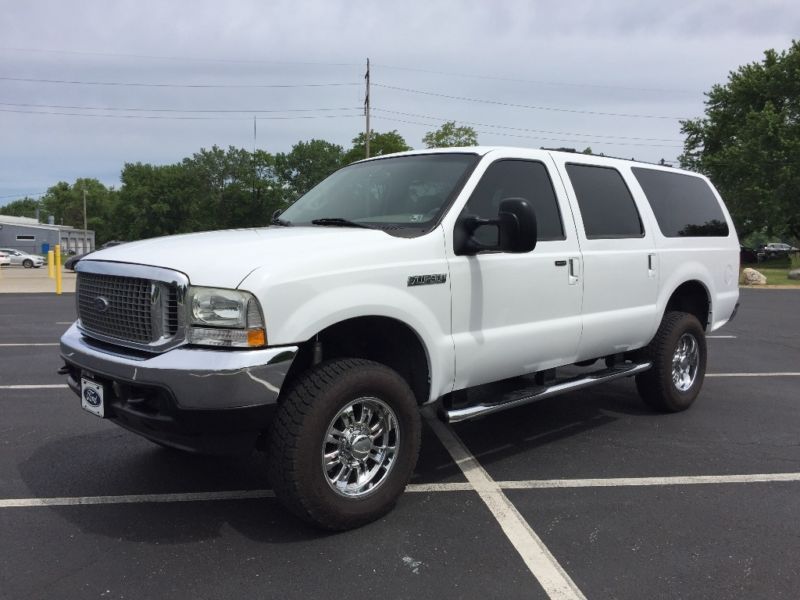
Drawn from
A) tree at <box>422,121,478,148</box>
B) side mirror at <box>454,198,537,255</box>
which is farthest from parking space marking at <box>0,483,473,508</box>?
tree at <box>422,121,478,148</box>

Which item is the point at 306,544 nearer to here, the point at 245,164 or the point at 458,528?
the point at 458,528

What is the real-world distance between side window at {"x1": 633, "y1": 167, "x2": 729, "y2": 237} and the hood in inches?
116

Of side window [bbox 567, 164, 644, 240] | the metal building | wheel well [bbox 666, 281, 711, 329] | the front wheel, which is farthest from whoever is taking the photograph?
the metal building

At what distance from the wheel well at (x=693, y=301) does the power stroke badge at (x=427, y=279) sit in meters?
3.03

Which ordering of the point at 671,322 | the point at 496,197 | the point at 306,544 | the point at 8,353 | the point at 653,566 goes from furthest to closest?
the point at 8,353 < the point at 671,322 < the point at 496,197 < the point at 306,544 < the point at 653,566

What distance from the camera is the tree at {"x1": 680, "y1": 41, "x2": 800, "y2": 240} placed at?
40469 mm

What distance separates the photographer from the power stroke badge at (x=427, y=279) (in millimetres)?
3547

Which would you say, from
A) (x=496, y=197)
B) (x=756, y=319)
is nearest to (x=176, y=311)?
(x=496, y=197)

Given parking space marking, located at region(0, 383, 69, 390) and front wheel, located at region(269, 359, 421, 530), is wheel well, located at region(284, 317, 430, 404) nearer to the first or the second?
front wheel, located at region(269, 359, 421, 530)

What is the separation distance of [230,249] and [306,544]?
1.48 meters

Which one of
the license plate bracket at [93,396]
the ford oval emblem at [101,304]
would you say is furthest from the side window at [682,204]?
the license plate bracket at [93,396]

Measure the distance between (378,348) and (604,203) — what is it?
88.5 inches

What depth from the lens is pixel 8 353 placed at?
333 inches

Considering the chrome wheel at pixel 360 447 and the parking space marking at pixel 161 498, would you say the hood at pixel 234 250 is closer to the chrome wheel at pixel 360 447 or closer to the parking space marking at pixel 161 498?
the chrome wheel at pixel 360 447
